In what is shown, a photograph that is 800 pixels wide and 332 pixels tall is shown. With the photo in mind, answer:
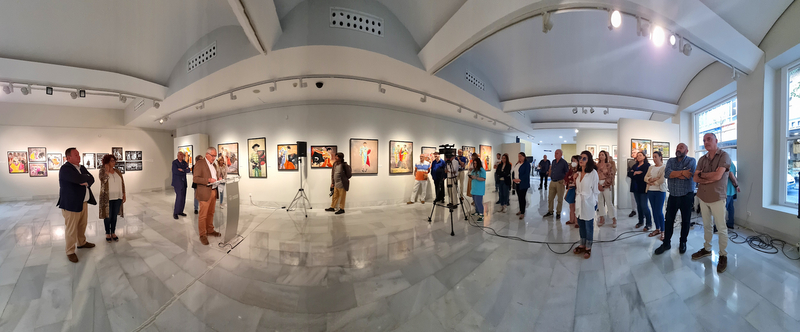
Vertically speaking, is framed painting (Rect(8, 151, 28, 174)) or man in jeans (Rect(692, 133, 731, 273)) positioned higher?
framed painting (Rect(8, 151, 28, 174))

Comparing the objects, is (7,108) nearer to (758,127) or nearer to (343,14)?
(343,14)

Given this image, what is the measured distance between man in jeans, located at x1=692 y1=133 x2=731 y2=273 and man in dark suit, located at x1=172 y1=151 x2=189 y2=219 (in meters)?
5.09

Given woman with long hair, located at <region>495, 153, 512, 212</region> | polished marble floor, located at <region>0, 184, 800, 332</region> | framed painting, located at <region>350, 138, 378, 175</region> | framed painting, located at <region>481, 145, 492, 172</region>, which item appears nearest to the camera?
polished marble floor, located at <region>0, 184, 800, 332</region>

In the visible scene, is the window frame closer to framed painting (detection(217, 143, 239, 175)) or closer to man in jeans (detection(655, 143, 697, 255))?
man in jeans (detection(655, 143, 697, 255))

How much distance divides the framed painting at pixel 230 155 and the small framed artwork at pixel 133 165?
59 cm

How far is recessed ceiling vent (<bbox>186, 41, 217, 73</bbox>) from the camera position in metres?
1.18

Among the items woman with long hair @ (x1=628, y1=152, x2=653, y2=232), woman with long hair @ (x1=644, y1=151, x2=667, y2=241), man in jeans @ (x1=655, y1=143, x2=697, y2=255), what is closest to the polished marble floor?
man in jeans @ (x1=655, y1=143, x2=697, y2=255)

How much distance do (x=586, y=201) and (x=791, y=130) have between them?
4.21m

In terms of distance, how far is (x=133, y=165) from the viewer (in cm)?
141

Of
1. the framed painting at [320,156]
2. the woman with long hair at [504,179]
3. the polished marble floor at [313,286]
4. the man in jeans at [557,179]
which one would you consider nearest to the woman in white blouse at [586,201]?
the polished marble floor at [313,286]

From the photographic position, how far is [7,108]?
1177mm

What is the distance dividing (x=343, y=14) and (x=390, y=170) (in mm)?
3968

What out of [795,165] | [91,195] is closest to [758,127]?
[795,165]

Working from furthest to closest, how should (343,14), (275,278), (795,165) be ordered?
(795,165)
(343,14)
(275,278)
